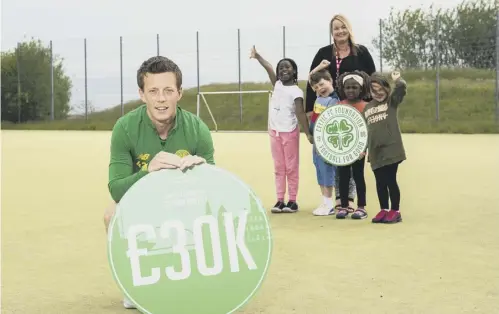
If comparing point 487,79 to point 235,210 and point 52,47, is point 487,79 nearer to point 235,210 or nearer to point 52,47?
point 52,47

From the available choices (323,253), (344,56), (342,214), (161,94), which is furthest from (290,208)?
(161,94)

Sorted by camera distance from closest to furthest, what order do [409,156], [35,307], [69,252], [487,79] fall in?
[35,307] < [69,252] < [409,156] < [487,79]

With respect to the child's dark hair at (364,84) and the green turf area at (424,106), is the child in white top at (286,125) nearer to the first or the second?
the child's dark hair at (364,84)

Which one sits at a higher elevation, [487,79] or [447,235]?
[487,79]

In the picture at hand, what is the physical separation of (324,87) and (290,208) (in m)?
1.02

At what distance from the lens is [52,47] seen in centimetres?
2822

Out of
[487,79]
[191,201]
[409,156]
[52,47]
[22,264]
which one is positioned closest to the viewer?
[191,201]

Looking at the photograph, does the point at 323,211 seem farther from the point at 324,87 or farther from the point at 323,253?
the point at 323,253

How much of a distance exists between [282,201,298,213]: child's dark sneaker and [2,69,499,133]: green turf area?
13.6m

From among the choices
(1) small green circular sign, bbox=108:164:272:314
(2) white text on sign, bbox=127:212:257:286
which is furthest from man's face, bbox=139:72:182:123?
(2) white text on sign, bbox=127:212:257:286

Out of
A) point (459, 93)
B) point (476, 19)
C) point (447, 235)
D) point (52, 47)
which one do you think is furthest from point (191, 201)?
point (52, 47)

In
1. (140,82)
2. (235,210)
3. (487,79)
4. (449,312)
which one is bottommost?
(449,312)

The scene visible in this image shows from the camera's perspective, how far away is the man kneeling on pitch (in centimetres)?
327

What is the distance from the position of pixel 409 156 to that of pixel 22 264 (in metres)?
8.60
